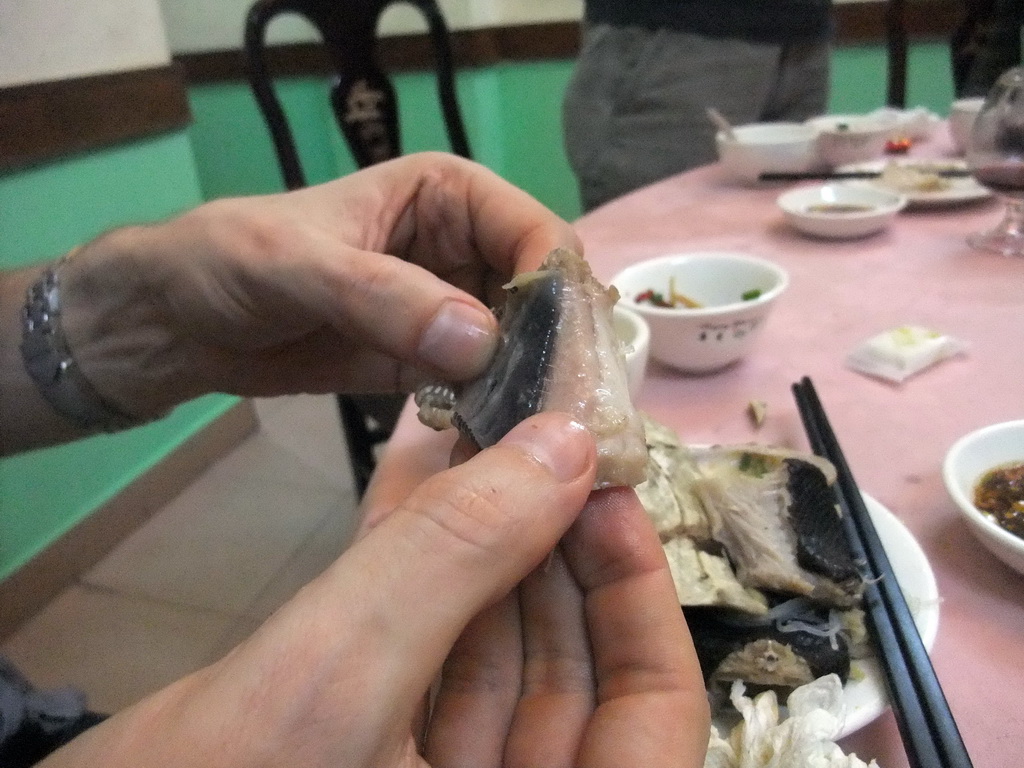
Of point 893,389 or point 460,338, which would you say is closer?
point 460,338

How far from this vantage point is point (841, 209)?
1718 millimetres

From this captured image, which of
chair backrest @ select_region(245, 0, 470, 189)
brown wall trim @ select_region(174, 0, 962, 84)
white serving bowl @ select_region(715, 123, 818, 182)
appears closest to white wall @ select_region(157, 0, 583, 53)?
brown wall trim @ select_region(174, 0, 962, 84)

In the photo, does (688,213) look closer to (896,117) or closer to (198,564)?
(896,117)

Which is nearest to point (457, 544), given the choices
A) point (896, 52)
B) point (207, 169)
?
point (896, 52)

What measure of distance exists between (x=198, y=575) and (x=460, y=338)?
195 centimetres

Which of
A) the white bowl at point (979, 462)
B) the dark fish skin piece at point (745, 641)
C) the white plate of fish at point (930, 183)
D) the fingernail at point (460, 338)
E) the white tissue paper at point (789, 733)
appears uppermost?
the fingernail at point (460, 338)

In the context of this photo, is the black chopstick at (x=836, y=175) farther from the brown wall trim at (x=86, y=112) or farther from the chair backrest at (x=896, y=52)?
the brown wall trim at (x=86, y=112)

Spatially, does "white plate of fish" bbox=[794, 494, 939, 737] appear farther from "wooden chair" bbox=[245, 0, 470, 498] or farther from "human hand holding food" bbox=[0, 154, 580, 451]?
"wooden chair" bbox=[245, 0, 470, 498]

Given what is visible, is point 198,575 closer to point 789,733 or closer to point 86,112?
point 86,112

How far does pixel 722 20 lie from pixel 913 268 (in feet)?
3.64

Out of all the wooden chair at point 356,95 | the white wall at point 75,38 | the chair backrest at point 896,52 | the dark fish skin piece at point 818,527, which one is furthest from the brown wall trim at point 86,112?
the chair backrest at point 896,52

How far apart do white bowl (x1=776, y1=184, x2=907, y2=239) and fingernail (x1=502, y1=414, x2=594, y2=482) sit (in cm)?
122

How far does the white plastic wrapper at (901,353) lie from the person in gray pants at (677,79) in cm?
141

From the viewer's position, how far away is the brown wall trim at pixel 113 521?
7.18ft
